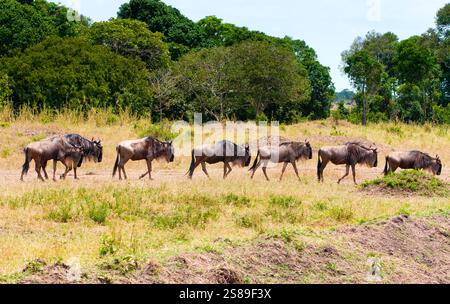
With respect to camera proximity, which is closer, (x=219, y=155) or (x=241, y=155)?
(x=219, y=155)

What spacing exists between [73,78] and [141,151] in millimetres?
15718

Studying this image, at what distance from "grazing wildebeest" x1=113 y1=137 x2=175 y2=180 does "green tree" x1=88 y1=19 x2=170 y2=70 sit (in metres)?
30.3

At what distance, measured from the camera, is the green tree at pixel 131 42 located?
5266 cm

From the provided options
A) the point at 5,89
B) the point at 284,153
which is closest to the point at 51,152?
the point at 284,153

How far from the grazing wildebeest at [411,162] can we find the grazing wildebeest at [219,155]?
177 inches

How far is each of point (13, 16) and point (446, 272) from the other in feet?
135

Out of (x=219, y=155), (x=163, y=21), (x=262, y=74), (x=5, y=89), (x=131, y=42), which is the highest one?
(x=163, y=21)

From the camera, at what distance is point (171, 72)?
50531 mm

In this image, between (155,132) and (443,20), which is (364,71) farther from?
(443,20)

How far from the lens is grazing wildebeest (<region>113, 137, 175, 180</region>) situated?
2220 centimetres

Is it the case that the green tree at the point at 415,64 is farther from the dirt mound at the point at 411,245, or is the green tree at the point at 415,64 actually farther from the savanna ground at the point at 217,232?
the dirt mound at the point at 411,245

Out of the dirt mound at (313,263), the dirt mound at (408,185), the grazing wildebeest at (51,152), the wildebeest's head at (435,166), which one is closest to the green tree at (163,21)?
the wildebeest's head at (435,166)

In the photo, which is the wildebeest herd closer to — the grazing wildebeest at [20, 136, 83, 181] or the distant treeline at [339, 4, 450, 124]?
the grazing wildebeest at [20, 136, 83, 181]

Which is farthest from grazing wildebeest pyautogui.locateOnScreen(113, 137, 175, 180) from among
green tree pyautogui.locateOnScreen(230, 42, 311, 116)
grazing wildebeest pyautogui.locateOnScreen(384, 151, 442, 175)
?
green tree pyautogui.locateOnScreen(230, 42, 311, 116)
